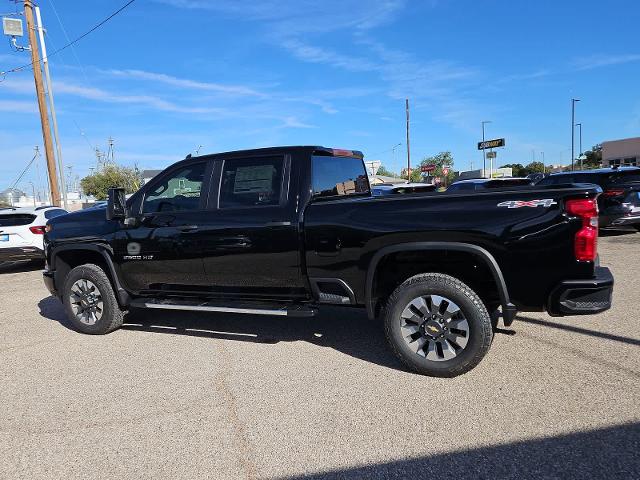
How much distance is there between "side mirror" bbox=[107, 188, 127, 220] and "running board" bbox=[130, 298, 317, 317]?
983 mm

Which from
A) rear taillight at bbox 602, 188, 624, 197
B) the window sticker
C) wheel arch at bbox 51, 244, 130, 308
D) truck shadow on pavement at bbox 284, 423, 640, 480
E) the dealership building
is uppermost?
the dealership building

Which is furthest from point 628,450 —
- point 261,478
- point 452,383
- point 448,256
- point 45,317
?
point 45,317

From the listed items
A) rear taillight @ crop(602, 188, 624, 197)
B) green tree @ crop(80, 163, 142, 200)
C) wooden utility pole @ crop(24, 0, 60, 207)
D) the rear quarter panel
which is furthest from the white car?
green tree @ crop(80, 163, 142, 200)

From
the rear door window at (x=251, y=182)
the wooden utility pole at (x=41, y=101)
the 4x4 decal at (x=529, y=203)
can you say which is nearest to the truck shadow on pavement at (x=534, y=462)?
the 4x4 decal at (x=529, y=203)

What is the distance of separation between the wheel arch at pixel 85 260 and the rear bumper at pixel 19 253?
4815 millimetres

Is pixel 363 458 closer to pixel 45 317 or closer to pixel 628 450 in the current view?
pixel 628 450

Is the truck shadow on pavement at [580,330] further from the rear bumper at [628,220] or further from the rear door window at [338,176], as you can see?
the rear bumper at [628,220]

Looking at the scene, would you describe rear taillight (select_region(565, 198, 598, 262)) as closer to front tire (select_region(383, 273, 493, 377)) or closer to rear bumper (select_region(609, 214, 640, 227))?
front tire (select_region(383, 273, 493, 377))

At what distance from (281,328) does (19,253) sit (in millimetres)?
7382

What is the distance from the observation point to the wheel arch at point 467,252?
140 inches

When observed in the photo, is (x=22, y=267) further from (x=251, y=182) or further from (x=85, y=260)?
(x=251, y=182)

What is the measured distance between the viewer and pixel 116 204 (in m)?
4.91

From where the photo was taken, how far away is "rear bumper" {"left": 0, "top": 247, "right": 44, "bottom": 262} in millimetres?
9711

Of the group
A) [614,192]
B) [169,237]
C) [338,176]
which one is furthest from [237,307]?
[614,192]
